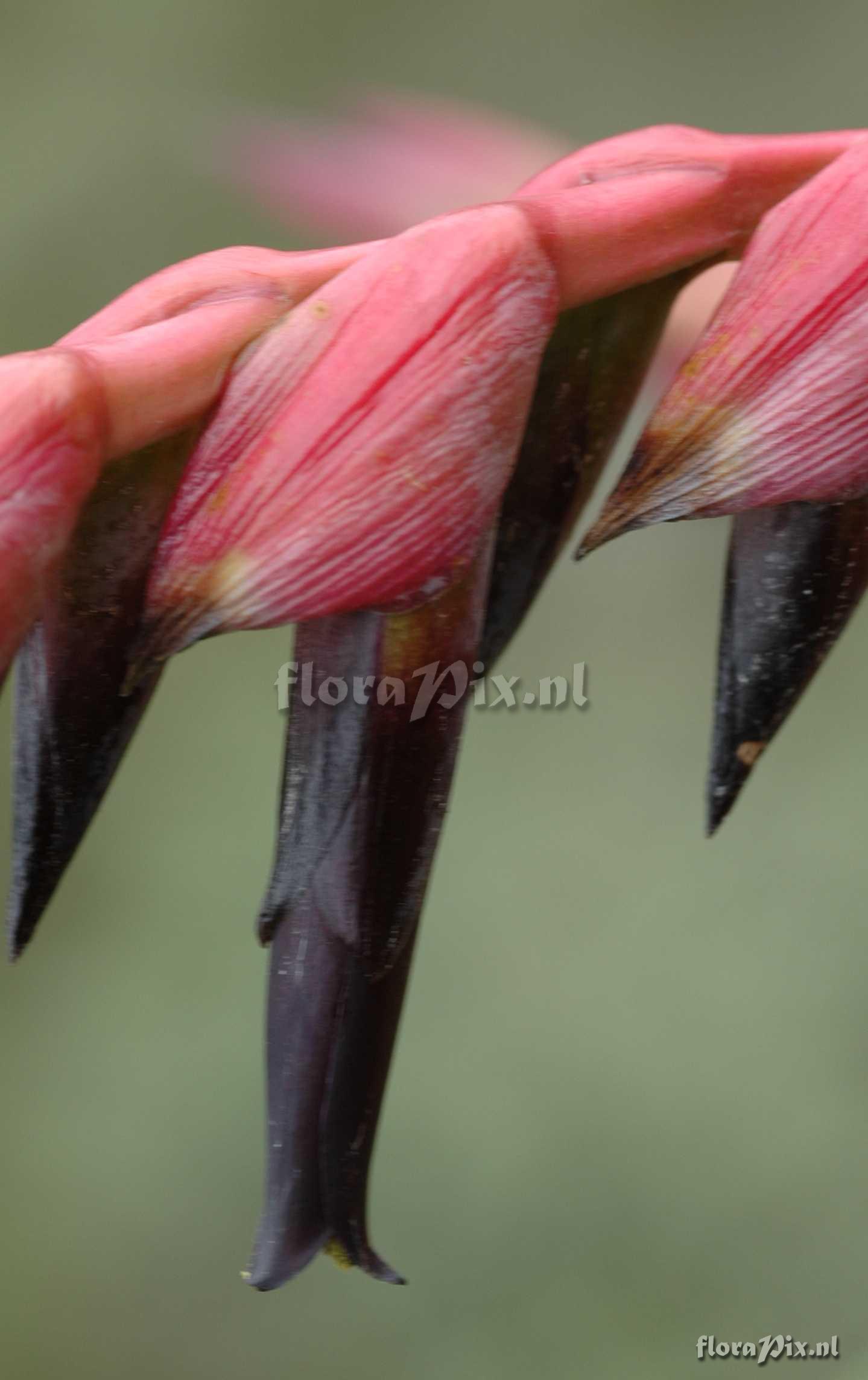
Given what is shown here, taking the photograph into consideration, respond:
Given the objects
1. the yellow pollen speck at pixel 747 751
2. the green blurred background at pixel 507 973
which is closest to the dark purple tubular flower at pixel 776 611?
the yellow pollen speck at pixel 747 751

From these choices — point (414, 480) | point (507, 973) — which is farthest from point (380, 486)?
point (507, 973)

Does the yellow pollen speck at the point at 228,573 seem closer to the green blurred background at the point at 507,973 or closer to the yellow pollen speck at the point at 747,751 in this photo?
the yellow pollen speck at the point at 747,751

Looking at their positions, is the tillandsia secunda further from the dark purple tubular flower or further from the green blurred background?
the green blurred background

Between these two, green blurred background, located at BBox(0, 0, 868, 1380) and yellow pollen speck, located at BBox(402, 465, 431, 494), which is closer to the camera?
yellow pollen speck, located at BBox(402, 465, 431, 494)

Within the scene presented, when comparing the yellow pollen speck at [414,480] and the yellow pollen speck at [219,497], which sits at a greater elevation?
the yellow pollen speck at [414,480]

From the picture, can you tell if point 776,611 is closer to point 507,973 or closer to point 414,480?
point 414,480

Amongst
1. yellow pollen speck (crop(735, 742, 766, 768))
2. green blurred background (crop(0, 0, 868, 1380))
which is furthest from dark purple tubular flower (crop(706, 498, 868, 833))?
green blurred background (crop(0, 0, 868, 1380))
